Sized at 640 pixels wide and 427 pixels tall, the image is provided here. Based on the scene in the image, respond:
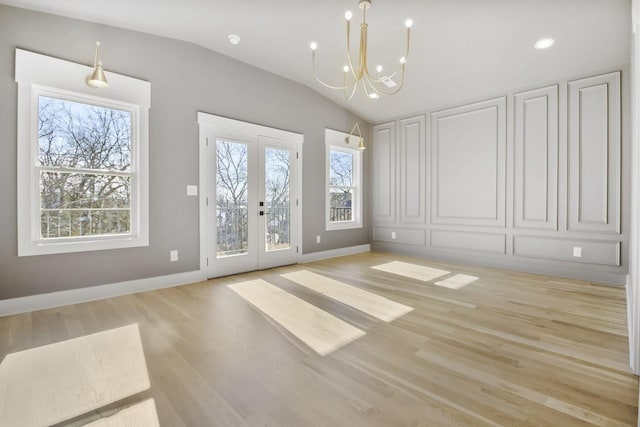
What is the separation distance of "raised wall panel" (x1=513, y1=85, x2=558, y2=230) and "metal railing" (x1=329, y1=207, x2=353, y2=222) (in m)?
2.77

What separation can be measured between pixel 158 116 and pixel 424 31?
3.19 m

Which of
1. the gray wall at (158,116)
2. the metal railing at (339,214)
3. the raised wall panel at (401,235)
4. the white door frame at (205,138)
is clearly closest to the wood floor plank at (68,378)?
the gray wall at (158,116)

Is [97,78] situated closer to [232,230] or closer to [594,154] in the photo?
[232,230]

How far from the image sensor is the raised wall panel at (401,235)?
17.5 feet

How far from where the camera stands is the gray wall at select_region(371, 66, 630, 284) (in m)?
3.57

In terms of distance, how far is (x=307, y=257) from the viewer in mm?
4969

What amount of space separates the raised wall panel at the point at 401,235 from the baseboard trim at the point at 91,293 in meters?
3.54

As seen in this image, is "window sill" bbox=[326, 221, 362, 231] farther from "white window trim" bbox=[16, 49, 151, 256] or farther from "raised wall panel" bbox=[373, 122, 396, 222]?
"white window trim" bbox=[16, 49, 151, 256]

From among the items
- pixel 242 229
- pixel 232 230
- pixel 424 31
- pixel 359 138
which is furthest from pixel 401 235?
pixel 424 31

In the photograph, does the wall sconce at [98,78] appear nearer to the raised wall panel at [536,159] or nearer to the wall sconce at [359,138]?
the wall sconce at [359,138]

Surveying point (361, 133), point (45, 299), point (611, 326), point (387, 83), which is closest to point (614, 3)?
point (387, 83)

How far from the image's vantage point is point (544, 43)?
329cm

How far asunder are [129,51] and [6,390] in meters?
3.22

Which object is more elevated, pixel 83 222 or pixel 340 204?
pixel 340 204
